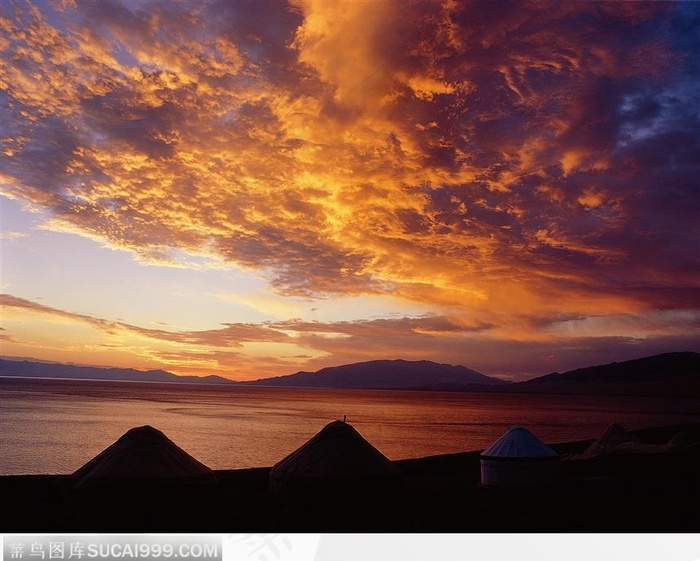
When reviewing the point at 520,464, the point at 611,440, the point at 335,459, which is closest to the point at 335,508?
the point at 335,459

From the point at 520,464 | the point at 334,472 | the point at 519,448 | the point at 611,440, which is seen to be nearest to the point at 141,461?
the point at 334,472

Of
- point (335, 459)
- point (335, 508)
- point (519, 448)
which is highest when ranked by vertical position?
point (519, 448)

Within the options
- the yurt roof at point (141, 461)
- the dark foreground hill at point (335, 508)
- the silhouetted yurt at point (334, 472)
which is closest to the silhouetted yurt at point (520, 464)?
the dark foreground hill at point (335, 508)

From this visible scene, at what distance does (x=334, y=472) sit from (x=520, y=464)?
4481mm

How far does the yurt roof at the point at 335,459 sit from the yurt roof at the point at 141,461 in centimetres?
192

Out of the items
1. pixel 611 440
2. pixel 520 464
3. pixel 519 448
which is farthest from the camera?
pixel 611 440

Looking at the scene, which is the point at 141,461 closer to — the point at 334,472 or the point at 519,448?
the point at 334,472

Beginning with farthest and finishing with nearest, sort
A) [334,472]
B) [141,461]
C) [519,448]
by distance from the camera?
[519,448] → [334,472] → [141,461]

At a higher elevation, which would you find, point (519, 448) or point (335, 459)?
point (519, 448)

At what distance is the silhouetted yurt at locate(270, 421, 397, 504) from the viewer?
43.5 feet

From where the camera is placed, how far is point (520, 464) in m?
14.7

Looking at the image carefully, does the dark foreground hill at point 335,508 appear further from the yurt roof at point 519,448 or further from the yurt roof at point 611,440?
the yurt roof at point 611,440

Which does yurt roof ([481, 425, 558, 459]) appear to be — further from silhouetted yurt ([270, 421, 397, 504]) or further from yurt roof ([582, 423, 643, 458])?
yurt roof ([582, 423, 643, 458])

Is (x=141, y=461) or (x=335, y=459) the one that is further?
(x=335, y=459)
